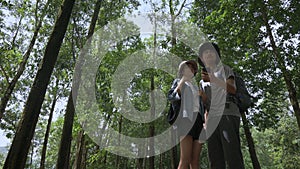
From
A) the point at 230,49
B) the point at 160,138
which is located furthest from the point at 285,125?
the point at 230,49

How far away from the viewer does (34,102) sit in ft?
13.7

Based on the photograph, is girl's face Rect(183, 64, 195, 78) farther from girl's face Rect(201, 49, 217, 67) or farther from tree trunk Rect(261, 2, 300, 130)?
tree trunk Rect(261, 2, 300, 130)

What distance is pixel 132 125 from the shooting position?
24031mm

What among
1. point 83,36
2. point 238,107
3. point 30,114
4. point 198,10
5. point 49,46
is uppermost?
point 198,10

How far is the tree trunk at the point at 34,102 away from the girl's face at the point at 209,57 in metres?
2.82

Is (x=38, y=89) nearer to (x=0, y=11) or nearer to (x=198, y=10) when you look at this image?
(x=198, y=10)

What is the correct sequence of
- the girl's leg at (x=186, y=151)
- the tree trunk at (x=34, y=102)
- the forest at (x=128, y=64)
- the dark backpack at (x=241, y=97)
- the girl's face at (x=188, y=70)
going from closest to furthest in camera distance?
the dark backpack at (x=241, y=97), the girl's leg at (x=186, y=151), the girl's face at (x=188, y=70), the tree trunk at (x=34, y=102), the forest at (x=128, y=64)

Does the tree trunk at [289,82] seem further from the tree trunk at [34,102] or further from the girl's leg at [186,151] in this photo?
the girl's leg at [186,151]

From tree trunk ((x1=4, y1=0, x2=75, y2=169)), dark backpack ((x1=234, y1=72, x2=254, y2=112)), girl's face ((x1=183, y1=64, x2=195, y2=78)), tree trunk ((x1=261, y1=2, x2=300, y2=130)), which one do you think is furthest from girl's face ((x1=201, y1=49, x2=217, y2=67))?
tree trunk ((x1=261, y1=2, x2=300, y2=130))

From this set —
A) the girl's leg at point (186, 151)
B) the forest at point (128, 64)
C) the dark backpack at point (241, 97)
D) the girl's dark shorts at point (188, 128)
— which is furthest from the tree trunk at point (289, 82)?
the girl's leg at point (186, 151)

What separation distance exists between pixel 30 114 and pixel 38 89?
432 mm

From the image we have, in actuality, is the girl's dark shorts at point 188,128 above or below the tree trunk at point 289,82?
below

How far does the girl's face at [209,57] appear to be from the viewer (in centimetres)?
284

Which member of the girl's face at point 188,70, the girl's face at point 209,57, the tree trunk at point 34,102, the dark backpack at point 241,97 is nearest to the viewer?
Answer: the dark backpack at point 241,97
